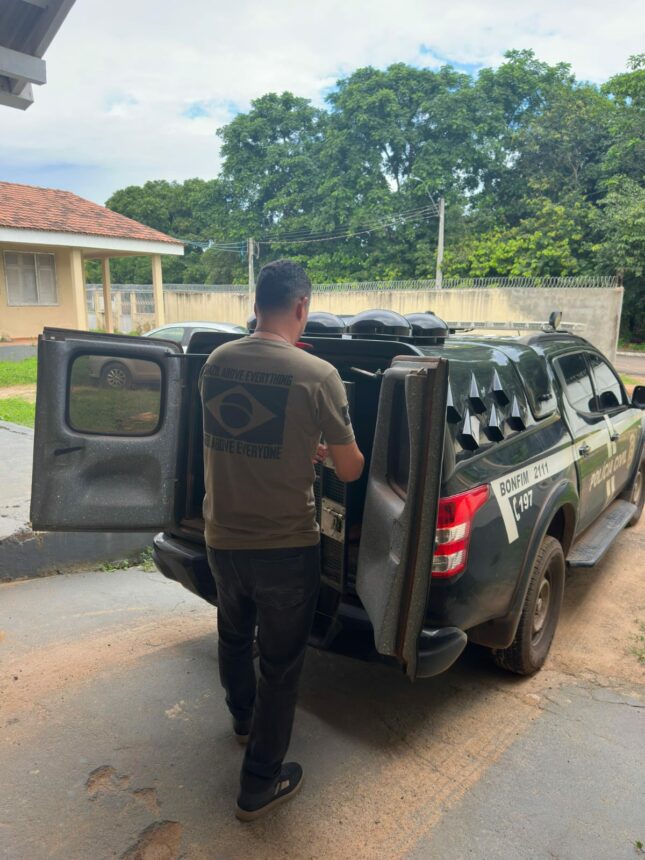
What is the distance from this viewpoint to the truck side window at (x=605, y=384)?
4.34m

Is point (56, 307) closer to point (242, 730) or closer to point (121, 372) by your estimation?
point (121, 372)

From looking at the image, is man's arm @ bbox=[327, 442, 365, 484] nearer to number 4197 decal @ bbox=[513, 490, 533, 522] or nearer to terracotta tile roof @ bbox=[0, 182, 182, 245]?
number 4197 decal @ bbox=[513, 490, 533, 522]

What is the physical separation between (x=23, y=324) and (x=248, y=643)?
17.4 metres

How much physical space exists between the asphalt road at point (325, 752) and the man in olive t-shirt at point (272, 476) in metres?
0.26

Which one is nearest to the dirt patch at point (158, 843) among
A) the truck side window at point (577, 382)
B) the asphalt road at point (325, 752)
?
the asphalt road at point (325, 752)

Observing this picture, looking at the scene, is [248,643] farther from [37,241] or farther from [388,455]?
[37,241]

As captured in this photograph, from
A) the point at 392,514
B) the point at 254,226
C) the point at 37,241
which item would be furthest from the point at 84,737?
the point at 254,226

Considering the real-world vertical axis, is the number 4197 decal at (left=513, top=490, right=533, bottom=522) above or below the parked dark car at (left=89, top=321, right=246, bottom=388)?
below

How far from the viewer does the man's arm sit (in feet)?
6.81

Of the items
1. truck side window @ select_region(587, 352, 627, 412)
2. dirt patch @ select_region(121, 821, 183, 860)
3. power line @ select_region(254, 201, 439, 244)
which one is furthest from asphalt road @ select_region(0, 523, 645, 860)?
power line @ select_region(254, 201, 439, 244)

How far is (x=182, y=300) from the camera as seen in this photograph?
28.2 meters

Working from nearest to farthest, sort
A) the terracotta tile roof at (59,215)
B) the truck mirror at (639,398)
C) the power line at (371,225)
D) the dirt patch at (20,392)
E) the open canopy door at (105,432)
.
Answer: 1. the open canopy door at (105,432)
2. the truck mirror at (639,398)
3. the dirt patch at (20,392)
4. the terracotta tile roof at (59,215)
5. the power line at (371,225)

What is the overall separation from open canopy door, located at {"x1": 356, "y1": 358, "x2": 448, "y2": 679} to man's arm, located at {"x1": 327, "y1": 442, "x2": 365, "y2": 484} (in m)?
0.18

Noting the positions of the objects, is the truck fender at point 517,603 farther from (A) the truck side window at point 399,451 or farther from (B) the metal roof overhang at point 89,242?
(B) the metal roof overhang at point 89,242
